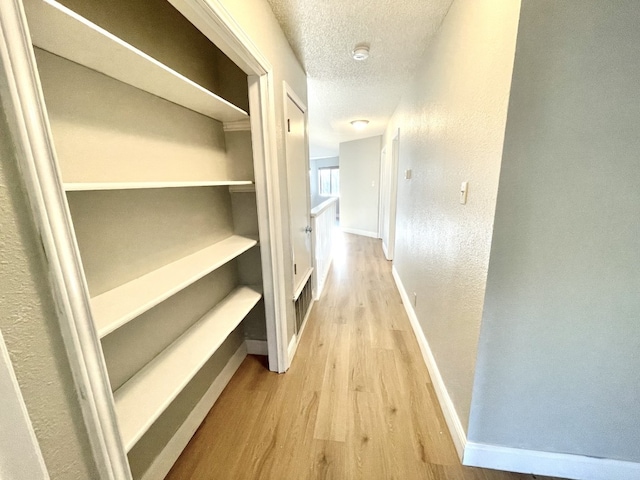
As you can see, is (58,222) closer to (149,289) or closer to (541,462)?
(149,289)

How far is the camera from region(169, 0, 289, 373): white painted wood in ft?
3.47

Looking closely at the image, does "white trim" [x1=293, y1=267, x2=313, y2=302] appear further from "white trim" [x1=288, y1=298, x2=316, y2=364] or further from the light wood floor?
the light wood floor

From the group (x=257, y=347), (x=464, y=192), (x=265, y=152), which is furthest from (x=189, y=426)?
(x=464, y=192)

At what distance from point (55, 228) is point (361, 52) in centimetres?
224

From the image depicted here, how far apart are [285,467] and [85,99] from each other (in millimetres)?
1750

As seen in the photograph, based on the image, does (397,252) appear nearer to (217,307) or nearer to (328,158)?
(217,307)

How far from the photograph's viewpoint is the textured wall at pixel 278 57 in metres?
1.27

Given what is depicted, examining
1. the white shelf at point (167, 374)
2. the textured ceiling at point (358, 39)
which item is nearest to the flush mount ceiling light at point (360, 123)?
the textured ceiling at point (358, 39)

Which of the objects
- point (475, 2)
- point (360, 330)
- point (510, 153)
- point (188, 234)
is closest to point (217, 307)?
point (188, 234)

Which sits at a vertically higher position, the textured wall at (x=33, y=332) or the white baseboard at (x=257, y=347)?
the textured wall at (x=33, y=332)

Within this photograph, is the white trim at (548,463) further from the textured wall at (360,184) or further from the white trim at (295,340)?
the textured wall at (360,184)

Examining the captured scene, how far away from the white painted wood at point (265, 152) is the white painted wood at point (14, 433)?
1.15m

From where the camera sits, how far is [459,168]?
141cm

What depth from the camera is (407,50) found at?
209 centimetres
